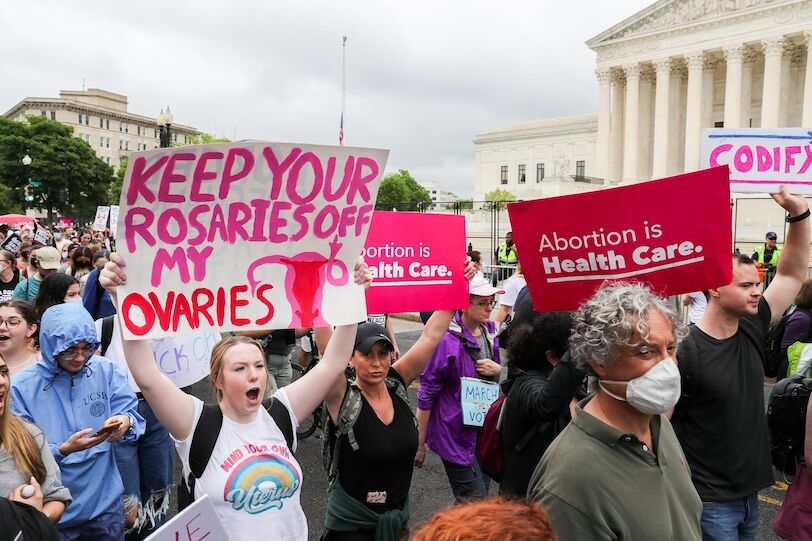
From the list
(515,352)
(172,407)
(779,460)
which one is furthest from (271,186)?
(779,460)

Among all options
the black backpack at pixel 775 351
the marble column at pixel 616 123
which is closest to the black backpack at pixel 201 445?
the black backpack at pixel 775 351

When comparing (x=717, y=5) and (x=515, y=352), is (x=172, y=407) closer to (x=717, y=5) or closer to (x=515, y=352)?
(x=515, y=352)

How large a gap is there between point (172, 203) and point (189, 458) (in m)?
1.02

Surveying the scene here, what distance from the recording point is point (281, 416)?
2.74m

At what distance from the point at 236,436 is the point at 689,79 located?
4916cm

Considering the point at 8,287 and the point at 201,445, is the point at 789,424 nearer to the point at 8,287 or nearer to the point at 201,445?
the point at 201,445

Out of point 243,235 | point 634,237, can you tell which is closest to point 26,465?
point 243,235

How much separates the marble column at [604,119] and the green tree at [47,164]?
48092 millimetres

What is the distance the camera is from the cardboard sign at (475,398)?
4008mm

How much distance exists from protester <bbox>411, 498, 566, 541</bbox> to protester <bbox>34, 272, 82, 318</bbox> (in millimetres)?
4847

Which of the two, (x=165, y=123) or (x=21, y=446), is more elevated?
(x=165, y=123)

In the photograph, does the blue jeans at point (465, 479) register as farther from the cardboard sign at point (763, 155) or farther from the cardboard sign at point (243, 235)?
the cardboard sign at point (763, 155)

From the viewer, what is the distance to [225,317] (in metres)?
2.79

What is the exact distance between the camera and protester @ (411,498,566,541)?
4.04ft
